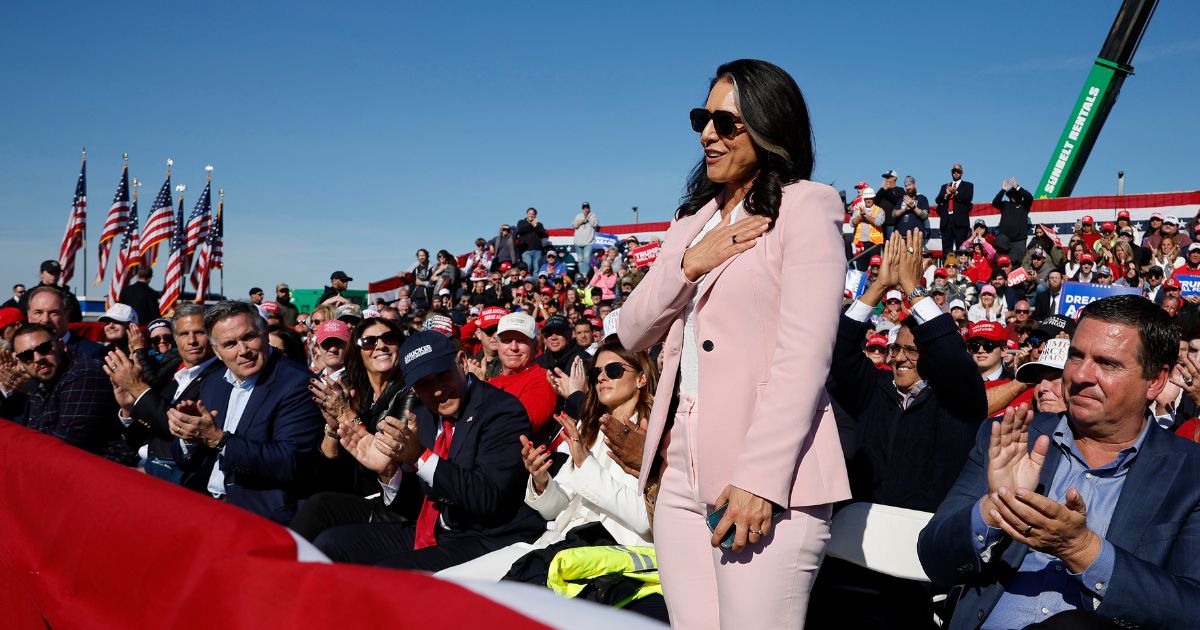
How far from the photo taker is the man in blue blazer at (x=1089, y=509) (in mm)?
2293

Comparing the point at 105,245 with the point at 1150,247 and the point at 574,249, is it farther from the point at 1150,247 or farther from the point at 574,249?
the point at 1150,247

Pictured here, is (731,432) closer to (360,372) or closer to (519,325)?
(360,372)

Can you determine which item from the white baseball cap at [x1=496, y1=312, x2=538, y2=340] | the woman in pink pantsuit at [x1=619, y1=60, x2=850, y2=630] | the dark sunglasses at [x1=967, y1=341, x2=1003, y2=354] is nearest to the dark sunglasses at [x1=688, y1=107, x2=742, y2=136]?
the woman in pink pantsuit at [x1=619, y1=60, x2=850, y2=630]

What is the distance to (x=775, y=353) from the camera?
212 cm

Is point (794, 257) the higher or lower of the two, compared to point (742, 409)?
higher

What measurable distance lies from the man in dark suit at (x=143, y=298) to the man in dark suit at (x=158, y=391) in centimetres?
780

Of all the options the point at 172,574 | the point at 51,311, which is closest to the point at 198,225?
the point at 51,311

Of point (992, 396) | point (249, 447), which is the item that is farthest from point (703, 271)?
point (992, 396)

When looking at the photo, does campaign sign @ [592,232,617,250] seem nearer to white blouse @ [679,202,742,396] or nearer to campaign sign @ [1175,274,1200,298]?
campaign sign @ [1175,274,1200,298]

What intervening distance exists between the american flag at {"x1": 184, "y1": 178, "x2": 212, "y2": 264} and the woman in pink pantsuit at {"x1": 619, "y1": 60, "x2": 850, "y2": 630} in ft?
79.6

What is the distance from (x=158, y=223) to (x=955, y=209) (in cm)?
1823

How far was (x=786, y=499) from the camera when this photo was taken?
81.0 inches

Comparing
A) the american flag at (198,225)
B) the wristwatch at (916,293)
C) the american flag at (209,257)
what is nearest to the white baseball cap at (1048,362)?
the wristwatch at (916,293)

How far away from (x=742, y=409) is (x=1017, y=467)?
85cm
